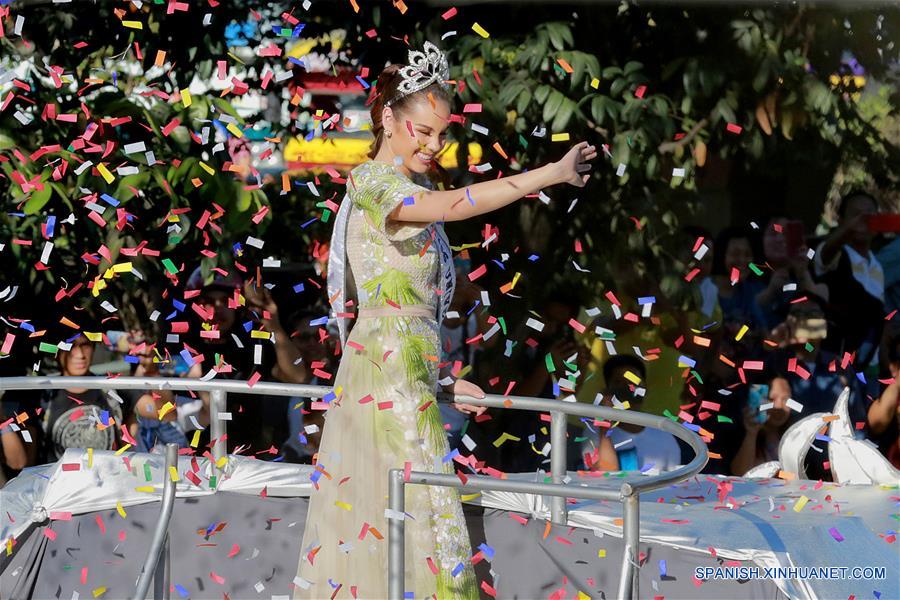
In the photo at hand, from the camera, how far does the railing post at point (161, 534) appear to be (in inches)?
187

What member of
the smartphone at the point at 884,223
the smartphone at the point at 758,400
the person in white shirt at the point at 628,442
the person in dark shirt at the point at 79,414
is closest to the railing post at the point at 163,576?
the person in dark shirt at the point at 79,414

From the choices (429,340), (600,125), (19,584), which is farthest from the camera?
(600,125)

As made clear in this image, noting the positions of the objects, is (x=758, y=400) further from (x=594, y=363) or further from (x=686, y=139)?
(x=686, y=139)

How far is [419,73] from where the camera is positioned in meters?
4.37

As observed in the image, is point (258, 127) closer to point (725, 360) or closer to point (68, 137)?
point (68, 137)

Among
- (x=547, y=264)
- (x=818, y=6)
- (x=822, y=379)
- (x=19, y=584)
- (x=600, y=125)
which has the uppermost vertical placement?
(x=818, y=6)

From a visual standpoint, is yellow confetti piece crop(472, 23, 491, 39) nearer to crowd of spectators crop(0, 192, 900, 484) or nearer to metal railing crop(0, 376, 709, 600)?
crowd of spectators crop(0, 192, 900, 484)

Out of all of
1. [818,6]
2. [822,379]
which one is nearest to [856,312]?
[822,379]

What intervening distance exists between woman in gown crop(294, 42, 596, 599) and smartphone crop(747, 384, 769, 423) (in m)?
3.08

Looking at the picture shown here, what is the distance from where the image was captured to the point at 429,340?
14.7 ft

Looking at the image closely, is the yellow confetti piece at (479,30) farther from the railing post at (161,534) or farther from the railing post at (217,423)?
the railing post at (161,534)

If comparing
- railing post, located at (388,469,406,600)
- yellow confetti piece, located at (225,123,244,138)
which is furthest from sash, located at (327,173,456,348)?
yellow confetti piece, located at (225,123,244,138)

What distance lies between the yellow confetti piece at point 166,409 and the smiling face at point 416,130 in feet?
10.5

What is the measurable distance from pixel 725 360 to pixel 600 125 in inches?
57.7
